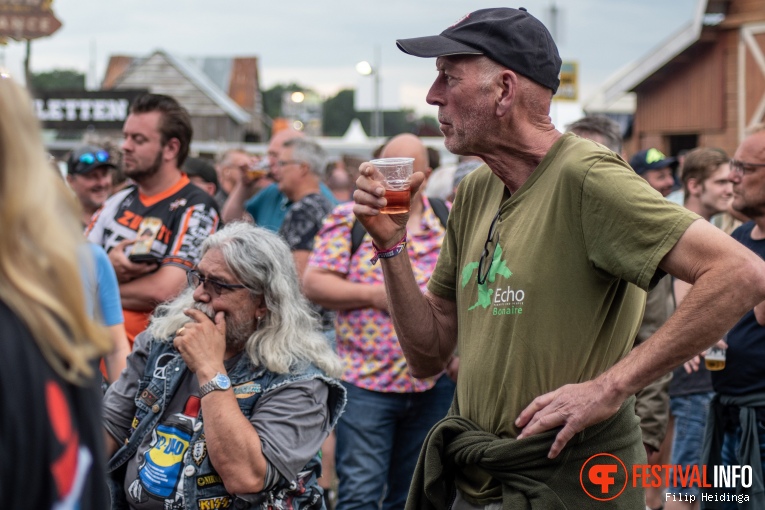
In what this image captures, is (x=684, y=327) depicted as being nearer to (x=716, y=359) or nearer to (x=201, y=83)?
(x=716, y=359)

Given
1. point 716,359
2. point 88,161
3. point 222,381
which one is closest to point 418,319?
point 222,381

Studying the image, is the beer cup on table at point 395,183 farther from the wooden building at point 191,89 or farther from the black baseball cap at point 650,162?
the wooden building at point 191,89

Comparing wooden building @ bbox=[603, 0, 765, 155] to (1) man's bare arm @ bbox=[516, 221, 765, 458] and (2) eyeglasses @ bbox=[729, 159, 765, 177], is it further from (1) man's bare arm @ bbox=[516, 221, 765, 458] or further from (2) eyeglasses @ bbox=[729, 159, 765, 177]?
(1) man's bare arm @ bbox=[516, 221, 765, 458]

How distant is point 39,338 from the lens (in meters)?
1.29

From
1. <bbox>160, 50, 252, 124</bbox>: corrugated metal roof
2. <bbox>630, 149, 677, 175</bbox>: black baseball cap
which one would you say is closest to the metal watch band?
<bbox>630, 149, 677, 175</bbox>: black baseball cap

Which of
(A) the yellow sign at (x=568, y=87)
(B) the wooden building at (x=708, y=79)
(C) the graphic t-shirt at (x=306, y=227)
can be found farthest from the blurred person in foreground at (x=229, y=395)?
(B) the wooden building at (x=708, y=79)

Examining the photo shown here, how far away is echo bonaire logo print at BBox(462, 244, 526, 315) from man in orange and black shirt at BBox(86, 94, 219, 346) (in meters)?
2.64

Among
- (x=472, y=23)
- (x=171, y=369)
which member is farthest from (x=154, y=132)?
(x=472, y=23)

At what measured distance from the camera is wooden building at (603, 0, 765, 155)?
59.9 ft

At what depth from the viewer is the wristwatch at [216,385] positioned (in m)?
3.33

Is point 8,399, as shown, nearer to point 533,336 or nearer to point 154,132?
point 533,336

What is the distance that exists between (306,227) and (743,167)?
304 centimetres

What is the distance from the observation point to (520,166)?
269 centimetres

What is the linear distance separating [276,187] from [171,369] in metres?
4.61
